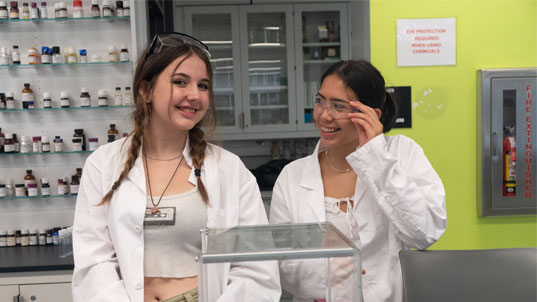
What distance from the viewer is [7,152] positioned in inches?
118

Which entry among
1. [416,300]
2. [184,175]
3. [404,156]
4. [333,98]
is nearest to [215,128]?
[184,175]

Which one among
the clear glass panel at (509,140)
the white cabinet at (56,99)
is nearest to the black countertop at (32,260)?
the white cabinet at (56,99)

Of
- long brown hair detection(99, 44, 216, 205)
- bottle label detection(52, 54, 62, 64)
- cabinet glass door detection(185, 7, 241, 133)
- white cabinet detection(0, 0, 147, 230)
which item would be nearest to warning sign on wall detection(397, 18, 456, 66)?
long brown hair detection(99, 44, 216, 205)

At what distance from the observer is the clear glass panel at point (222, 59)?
4785 mm

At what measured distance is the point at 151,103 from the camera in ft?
5.14

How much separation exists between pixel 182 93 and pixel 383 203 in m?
0.74

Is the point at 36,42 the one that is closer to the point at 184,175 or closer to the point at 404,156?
the point at 184,175

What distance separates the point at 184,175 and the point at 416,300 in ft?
2.75

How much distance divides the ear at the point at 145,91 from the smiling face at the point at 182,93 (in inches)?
2.1

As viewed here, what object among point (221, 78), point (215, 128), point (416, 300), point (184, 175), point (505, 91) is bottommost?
point (416, 300)

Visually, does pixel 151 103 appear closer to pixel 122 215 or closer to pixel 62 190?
pixel 122 215

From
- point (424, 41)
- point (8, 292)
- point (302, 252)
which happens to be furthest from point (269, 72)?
point (302, 252)

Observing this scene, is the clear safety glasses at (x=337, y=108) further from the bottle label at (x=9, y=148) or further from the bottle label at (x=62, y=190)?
the bottle label at (x=9, y=148)

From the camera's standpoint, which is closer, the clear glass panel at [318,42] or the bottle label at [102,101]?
the bottle label at [102,101]
